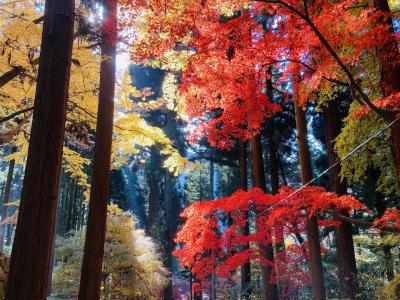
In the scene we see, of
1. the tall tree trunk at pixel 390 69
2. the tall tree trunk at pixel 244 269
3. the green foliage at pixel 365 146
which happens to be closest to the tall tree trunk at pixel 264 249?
the tall tree trunk at pixel 244 269

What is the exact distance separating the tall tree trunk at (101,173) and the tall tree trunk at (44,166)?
249cm

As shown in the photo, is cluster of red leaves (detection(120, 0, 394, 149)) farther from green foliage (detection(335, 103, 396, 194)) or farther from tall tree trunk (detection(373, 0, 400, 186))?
green foliage (detection(335, 103, 396, 194))

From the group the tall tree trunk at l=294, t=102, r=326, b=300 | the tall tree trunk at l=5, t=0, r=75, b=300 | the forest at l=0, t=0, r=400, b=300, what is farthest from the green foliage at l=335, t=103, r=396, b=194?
the tall tree trunk at l=5, t=0, r=75, b=300

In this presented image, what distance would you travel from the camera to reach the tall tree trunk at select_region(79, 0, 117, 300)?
5113mm

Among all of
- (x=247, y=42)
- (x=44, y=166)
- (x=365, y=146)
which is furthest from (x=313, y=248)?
(x=44, y=166)

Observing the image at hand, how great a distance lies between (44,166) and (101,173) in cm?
275

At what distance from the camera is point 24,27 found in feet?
18.9

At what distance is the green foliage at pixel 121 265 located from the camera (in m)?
11.3

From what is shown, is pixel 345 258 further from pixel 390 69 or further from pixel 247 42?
pixel 247 42

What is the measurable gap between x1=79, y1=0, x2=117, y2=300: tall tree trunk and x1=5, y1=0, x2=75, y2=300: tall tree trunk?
2494 mm

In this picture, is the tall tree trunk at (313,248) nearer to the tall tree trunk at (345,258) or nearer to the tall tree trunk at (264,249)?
the tall tree trunk at (345,258)

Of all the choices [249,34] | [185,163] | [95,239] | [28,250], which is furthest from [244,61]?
[28,250]

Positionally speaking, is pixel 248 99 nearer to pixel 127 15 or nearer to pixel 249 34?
pixel 249 34

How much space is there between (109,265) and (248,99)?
6861 millimetres
